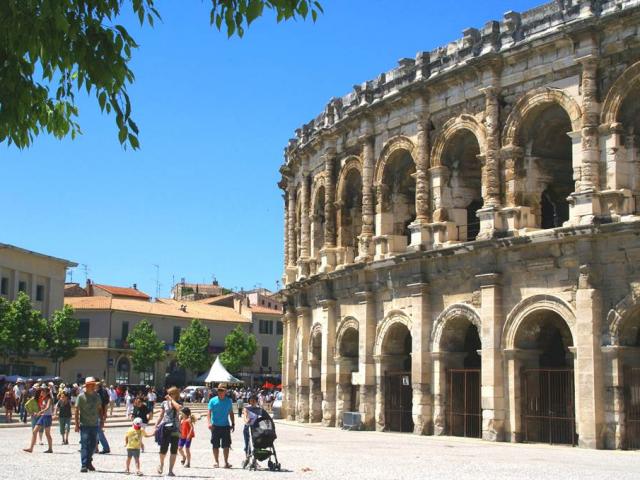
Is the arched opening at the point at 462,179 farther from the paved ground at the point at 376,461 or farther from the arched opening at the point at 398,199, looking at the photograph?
the paved ground at the point at 376,461

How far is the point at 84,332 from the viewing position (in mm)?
65062

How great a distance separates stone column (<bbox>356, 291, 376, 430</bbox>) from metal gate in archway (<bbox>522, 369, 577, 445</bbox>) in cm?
570

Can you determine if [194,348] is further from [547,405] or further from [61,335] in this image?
[547,405]

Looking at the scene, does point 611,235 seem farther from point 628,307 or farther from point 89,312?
point 89,312

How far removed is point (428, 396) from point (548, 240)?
5.49 m

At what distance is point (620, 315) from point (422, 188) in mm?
6720

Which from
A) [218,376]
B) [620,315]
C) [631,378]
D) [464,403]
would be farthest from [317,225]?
[218,376]

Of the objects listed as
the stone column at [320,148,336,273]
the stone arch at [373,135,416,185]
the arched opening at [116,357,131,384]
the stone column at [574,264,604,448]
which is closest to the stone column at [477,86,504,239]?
the stone column at [574,264,604,448]

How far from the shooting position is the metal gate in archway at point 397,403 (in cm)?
2578

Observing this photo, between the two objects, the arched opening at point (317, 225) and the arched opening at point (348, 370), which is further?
the arched opening at point (317, 225)

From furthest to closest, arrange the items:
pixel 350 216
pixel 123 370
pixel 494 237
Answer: pixel 123 370, pixel 350 216, pixel 494 237

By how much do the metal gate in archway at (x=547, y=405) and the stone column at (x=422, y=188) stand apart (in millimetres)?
4697

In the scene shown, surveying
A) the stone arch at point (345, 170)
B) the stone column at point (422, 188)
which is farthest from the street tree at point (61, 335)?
the stone column at point (422, 188)

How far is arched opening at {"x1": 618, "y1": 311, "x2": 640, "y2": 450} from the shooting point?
19.9m
